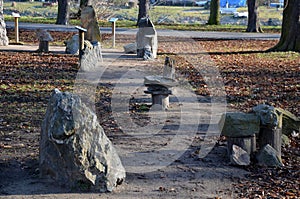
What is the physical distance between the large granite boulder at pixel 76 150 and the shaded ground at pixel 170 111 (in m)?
0.16

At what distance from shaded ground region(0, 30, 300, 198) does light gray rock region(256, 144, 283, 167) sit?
0.49 ft

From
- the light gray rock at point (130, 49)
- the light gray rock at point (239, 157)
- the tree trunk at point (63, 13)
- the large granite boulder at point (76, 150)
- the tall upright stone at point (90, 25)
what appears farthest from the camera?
the tree trunk at point (63, 13)

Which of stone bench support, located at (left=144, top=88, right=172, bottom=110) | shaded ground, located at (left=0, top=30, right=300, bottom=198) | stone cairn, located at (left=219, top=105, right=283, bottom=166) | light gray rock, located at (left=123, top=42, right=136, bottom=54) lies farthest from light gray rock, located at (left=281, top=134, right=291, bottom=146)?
light gray rock, located at (left=123, top=42, right=136, bottom=54)


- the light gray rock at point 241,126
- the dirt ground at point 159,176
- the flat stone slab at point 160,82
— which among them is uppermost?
the flat stone slab at point 160,82

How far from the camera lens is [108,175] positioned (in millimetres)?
6406

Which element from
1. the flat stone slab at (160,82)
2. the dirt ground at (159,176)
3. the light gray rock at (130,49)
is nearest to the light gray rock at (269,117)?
the dirt ground at (159,176)

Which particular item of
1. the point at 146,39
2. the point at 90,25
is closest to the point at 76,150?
the point at 146,39

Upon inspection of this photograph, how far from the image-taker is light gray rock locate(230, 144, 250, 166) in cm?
737

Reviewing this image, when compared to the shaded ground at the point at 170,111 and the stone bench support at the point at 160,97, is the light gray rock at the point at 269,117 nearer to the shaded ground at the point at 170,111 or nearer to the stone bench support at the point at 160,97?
the shaded ground at the point at 170,111

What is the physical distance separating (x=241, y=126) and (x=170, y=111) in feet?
10.7

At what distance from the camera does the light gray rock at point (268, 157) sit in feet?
24.2

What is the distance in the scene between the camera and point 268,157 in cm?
740

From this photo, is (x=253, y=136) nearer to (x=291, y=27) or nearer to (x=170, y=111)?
(x=170, y=111)

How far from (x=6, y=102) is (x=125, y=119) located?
2541 mm
